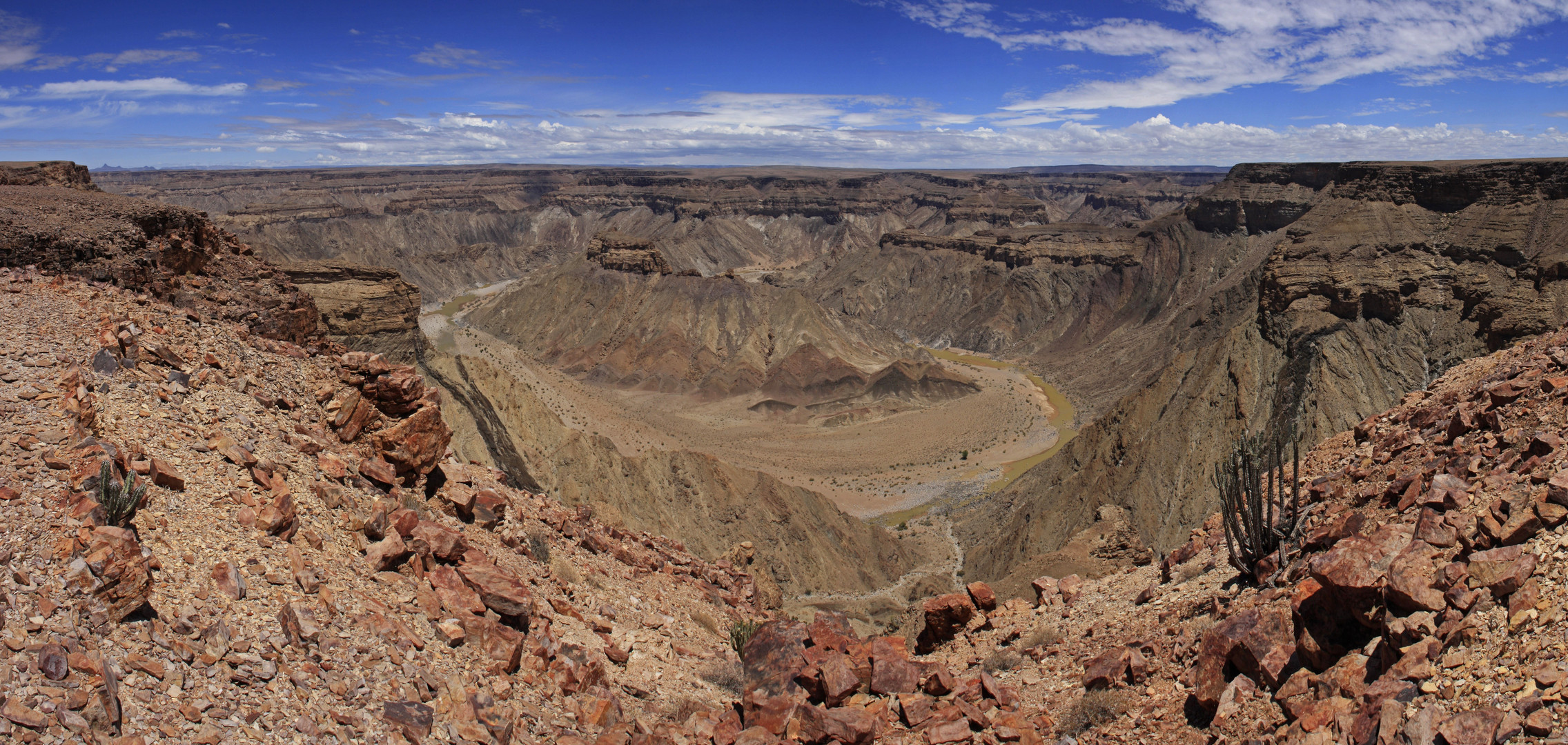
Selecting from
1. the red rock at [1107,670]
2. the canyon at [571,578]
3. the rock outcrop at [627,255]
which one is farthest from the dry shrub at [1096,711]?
the rock outcrop at [627,255]

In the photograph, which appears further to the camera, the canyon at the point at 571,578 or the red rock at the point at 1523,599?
the canyon at the point at 571,578

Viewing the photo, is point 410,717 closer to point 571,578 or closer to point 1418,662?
point 571,578

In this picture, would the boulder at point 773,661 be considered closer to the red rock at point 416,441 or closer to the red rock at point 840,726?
the red rock at point 840,726

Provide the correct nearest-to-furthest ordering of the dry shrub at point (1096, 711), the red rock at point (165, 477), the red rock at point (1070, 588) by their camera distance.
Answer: the red rock at point (165, 477) < the dry shrub at point (1096, 711) < the red rock at point (1070, 588)

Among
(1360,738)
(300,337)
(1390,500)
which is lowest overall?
(1360,738)

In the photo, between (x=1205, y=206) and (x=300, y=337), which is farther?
(x=1205, y=206)

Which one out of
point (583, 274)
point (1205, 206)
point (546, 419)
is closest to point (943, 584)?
point (546, 419)

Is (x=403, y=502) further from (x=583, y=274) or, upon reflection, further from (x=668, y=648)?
(x=583, y=274)
